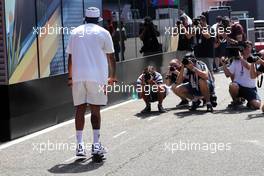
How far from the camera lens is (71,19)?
11.4 meters

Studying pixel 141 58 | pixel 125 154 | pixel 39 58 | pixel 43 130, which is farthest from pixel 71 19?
pixel 125 154

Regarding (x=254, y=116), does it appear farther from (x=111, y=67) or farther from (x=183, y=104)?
(x=111, y=67)

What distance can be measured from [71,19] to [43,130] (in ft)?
8.37

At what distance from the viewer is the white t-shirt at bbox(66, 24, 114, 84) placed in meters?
7.27

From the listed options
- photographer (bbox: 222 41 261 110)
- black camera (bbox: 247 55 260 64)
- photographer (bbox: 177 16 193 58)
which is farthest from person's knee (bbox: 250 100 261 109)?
photographer (bbox: 177 16 193 58)

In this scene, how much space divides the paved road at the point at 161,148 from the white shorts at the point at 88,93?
0.71m

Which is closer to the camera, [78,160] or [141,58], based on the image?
[78,160]

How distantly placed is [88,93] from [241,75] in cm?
457

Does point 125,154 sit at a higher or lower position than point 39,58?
lower

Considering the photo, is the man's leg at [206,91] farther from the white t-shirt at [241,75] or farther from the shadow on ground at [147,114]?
the shadow on ground at [147,114]

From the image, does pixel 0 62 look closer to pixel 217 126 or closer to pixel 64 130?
pixel 64 130

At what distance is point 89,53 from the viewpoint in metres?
7.28

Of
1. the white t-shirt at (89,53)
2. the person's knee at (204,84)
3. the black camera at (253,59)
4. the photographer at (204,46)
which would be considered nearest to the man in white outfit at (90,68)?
the white t-shirt at (89,53)

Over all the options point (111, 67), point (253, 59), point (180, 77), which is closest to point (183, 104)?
point (180, 77)
